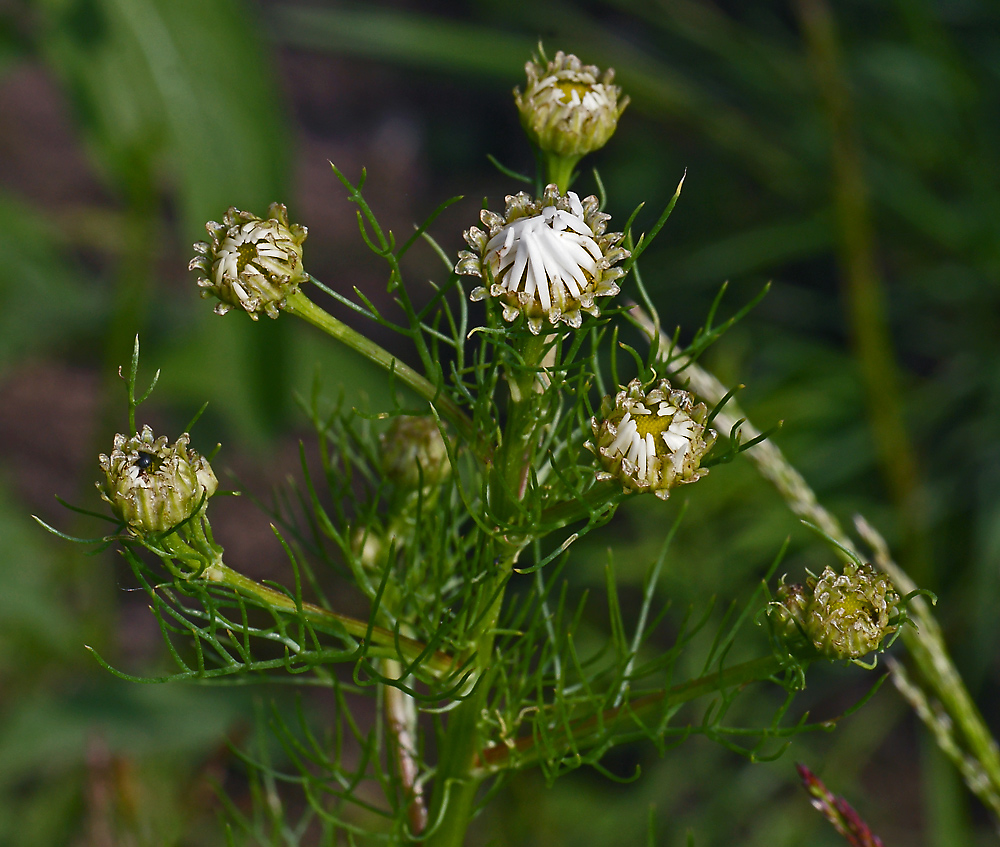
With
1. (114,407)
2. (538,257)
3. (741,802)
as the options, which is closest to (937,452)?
(741,802)

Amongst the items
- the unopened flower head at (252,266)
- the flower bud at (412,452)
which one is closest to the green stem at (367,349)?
the unopened flower head at (252,266)

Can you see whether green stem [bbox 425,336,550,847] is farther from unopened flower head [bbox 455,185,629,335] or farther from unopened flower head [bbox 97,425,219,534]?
unopened flower head [bbox 97,425,219,534]

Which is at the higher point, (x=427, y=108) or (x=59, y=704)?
(x=427, y=108)

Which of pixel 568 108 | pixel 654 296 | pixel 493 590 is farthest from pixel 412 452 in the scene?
pixel 654 296

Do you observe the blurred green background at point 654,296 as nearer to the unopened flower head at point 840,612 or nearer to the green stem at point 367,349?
the green stem at point 367,349

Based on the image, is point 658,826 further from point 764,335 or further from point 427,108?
point 427,108

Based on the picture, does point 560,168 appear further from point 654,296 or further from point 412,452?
point 654,296

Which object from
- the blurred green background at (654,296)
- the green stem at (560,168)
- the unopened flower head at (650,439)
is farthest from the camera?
the blurred green background at (654,296)
